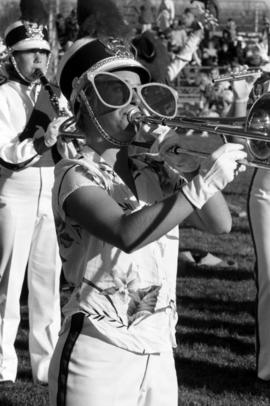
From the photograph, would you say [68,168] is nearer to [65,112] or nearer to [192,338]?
[65,112]

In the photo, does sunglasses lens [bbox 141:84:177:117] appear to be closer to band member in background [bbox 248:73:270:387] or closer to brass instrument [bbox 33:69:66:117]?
band member in background [bbox 248:73:270:387]

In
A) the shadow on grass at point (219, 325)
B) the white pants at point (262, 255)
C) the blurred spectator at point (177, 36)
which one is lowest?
the blurred spectator at point (177, 36)

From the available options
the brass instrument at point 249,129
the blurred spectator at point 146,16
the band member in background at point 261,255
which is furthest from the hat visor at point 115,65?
the blurred spectator at point 146,16

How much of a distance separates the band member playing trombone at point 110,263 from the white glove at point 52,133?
6.87 feet

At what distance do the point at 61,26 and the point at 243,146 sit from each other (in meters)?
21.0

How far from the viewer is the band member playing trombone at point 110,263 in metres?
2.94

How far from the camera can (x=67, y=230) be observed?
3.06m

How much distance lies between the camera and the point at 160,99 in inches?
126

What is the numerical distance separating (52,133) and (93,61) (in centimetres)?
Answer: 212

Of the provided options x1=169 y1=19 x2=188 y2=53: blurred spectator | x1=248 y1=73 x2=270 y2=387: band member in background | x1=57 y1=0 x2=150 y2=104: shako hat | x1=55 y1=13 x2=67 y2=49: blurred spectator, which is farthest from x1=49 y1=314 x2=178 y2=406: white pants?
x1=55 y1=13 x2=67 y2=49: blurred spectator

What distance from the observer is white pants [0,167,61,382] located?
18.2 ft

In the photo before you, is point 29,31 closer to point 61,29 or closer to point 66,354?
point 66,354

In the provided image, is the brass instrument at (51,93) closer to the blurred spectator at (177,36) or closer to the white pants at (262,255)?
the white pants at (262,255)

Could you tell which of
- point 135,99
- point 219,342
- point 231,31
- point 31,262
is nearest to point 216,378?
point 219,342
